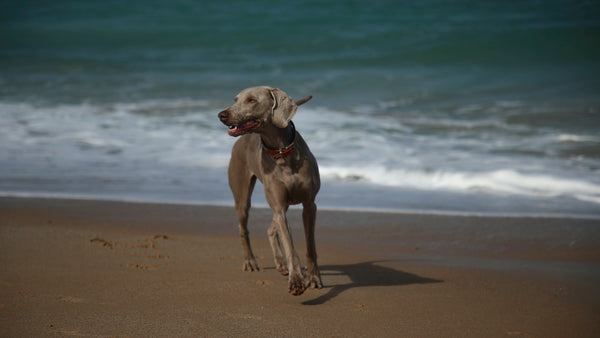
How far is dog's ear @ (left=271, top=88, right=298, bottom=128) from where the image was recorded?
410 cm

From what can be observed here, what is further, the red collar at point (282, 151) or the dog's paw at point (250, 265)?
the dog's paw at point (250, 265)

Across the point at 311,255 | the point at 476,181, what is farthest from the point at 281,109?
the point at 476,181

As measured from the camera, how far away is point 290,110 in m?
4.14

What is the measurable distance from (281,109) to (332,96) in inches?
544

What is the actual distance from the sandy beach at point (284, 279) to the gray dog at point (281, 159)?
0.31 meters

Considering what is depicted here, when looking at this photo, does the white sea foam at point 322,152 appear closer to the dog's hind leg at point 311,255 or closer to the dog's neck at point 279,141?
the dog's hind leg at point 311,255

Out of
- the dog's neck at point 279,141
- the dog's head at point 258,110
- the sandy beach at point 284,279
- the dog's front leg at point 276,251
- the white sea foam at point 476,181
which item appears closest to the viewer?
the sandy beach at point 284,279

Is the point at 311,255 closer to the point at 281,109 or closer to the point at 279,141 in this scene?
the point at 279,141

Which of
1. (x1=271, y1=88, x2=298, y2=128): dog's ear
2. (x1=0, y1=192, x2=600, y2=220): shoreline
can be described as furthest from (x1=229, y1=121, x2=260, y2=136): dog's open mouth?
(x1=0, y1=192, x2=600, y2=220): shoreline

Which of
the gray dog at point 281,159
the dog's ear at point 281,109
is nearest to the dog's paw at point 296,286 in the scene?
the gray dog at point 281,159

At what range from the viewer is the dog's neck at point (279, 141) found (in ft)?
14.0

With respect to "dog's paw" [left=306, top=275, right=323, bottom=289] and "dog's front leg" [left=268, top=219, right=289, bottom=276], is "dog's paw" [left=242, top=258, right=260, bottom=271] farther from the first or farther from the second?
"dog's paw" [left=306, top=275, right=323, bottom=289]

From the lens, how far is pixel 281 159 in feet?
14.1

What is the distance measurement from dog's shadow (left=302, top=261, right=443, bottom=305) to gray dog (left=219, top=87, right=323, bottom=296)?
7.2 inches
